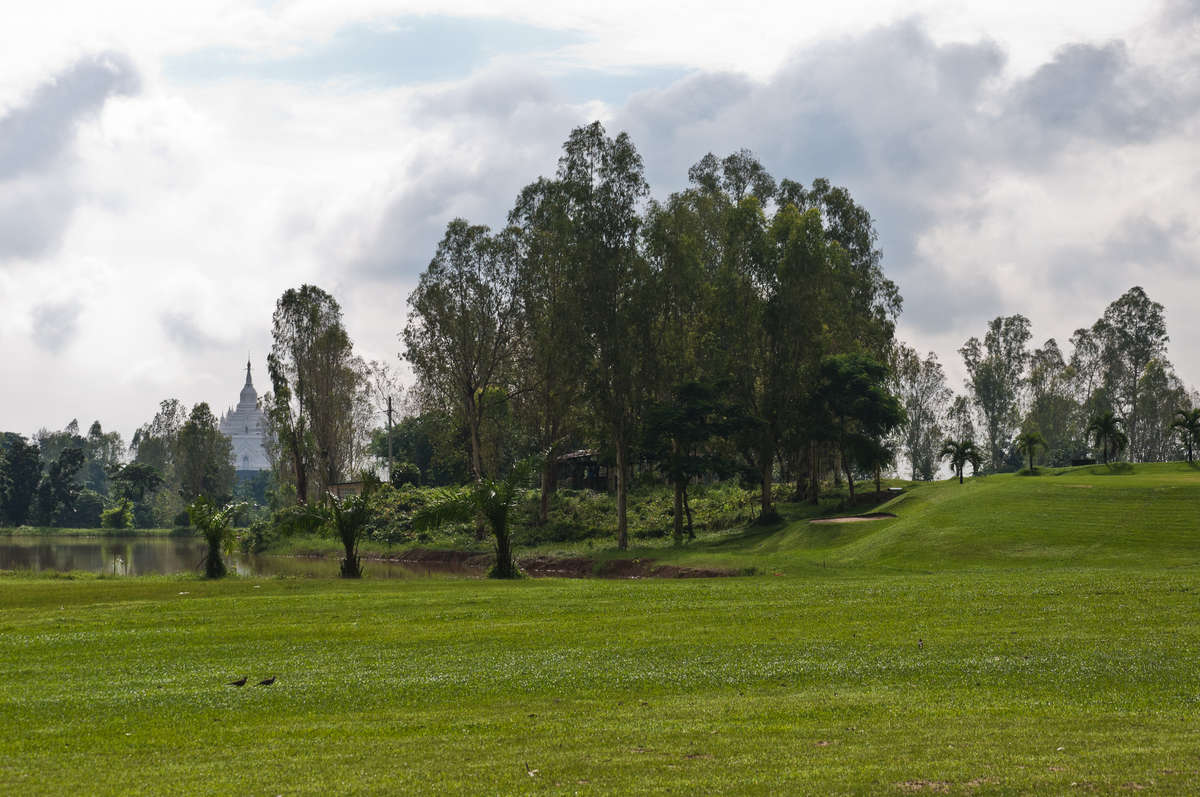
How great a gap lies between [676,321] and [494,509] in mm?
25971

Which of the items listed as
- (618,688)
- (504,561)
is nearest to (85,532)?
(504,561)

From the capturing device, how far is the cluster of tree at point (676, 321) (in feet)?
167

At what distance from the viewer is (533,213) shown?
6128 cm

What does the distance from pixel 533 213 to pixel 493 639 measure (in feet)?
153

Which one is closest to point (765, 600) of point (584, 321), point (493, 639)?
point (493, 639)

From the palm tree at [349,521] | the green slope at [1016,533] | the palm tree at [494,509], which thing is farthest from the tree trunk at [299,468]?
the palm tree at [494,509]

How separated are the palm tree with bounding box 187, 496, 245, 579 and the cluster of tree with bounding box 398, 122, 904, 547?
2216cm

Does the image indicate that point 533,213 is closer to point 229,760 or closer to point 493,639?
point 493,639

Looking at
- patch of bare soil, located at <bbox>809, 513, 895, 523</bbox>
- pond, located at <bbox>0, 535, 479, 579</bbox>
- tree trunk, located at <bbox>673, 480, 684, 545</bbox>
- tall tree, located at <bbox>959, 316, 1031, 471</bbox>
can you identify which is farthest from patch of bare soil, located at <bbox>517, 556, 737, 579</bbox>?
tall tree, located at <bbox>959, 316, 1031, 471</bbox>

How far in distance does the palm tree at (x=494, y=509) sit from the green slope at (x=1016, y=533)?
9.70m

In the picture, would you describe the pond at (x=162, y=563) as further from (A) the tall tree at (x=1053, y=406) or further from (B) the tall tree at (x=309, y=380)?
(A) the tall tree at (x=1053, y=406)

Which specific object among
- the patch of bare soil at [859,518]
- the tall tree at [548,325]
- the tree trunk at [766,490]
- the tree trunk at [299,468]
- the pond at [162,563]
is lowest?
the pond at [162,563]

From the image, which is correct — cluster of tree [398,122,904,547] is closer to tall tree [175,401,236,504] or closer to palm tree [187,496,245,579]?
palm tree [187,496,245,579]

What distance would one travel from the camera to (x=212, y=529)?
33500mm
